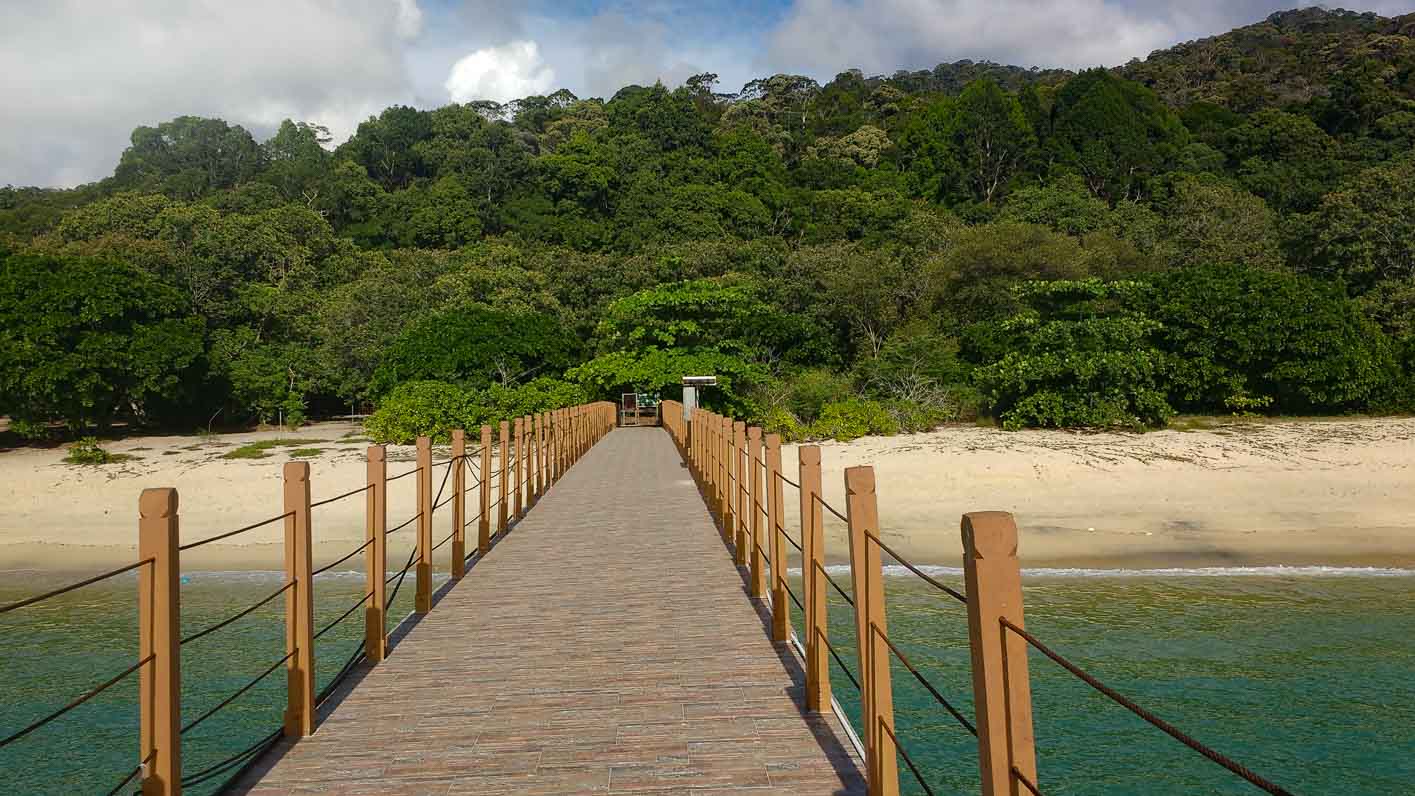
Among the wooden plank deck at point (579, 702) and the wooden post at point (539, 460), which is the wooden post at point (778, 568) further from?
the wooden post at point (539, 460)

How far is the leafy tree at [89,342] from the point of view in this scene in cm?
2752

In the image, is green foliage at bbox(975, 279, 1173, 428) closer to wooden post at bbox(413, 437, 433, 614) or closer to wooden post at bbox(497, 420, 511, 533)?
wooden post at bbox(497, 420, 511, 533)

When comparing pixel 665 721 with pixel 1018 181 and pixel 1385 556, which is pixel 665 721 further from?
pixel 1018 181

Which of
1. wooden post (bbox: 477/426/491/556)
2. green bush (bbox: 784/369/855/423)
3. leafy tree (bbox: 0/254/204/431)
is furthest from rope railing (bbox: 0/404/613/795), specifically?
leafy tree (bbox: 0/254/204/431)

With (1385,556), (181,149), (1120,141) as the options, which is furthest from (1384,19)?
(181,149)

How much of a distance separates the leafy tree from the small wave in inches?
922

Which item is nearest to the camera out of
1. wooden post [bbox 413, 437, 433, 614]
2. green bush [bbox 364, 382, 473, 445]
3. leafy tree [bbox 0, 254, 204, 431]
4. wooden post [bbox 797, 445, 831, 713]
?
wooden post [bbox 797, 445, 831, 713]

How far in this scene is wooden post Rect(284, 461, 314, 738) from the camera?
4102 millimetres

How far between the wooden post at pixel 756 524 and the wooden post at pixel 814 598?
2.14 metres

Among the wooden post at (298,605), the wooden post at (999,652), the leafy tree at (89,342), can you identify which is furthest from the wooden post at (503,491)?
the leafy tree at (89,342)

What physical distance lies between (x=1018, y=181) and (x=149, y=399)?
1657 inches

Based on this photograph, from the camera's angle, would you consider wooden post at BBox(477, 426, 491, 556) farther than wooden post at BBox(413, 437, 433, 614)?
→ Yes

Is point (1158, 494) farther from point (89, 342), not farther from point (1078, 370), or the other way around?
point (89, 342)

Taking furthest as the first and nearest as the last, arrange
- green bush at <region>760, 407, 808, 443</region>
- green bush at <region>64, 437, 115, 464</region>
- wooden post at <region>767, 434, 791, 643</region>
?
green bush at <region>760, 407, 808, 443</region>, green bush at <region>64, 437, 115, 464</region>, wooden post at <region>767, 434, 791, 643</region>
